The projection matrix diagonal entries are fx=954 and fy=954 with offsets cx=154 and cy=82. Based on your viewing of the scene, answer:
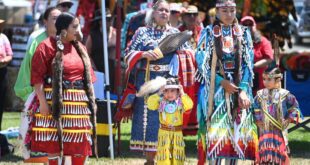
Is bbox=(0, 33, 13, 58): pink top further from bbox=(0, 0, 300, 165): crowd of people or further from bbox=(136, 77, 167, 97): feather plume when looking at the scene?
bbox=(136, 77, 167, 97): feather plume

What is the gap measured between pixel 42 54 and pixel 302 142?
5.57 meters

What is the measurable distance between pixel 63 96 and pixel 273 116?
86.9 inches

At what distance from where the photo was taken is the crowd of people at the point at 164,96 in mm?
8102

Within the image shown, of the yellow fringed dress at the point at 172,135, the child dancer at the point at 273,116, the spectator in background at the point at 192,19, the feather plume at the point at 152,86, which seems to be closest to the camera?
the yellow fringed dress at the point at 172,135

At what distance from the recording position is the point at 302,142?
41.7ft

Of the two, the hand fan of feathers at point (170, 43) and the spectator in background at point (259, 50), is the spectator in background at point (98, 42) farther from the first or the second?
the hand fan of feathers at point (170, 43)

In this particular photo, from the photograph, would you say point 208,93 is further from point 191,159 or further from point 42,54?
point 191,159

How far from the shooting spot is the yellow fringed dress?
8.87 m

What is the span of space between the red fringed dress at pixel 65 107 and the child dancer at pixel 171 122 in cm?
98

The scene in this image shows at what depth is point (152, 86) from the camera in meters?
9.05

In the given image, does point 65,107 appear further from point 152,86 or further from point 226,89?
point 226,89

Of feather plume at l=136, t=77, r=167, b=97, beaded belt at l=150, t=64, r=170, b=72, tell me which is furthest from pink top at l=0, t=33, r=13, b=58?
feather plume at l=136, t=77, r=167, b=97

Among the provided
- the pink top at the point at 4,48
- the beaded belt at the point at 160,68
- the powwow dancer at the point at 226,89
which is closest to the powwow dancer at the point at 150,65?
the beaded belt at the point at 160,68

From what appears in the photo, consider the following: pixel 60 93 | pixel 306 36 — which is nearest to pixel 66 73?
pixel 60 93
